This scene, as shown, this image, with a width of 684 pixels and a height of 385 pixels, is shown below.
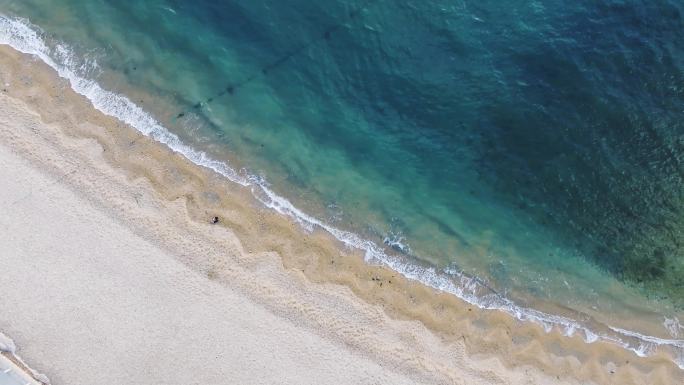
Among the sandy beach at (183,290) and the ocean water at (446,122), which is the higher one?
the ocean water at (446,122)

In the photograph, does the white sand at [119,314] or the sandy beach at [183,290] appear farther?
the sandy beach at [183,290]

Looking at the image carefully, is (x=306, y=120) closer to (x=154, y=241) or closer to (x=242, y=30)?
(x=242, y=30)

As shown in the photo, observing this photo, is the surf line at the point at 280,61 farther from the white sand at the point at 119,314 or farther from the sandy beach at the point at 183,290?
the white sand at the point at 119,314

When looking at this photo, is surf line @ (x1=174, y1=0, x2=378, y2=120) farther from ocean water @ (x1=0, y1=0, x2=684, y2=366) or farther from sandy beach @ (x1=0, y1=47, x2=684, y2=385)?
sandy beach @ (x1=0, y1=47, x2=684, y2=385)

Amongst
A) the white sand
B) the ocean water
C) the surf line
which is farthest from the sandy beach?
the surf line

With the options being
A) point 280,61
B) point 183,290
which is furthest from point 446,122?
point 183,290

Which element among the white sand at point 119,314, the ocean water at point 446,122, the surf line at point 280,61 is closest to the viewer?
the white sand at point 119,314

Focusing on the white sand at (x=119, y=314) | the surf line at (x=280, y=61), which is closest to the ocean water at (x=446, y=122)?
the surf line at (x=280, y=61)

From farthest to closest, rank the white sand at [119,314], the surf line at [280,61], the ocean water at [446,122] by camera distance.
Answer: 1. the surf line at [280,61]
2. the ocean water at [446,122]
3. the white sand at [119,314]
